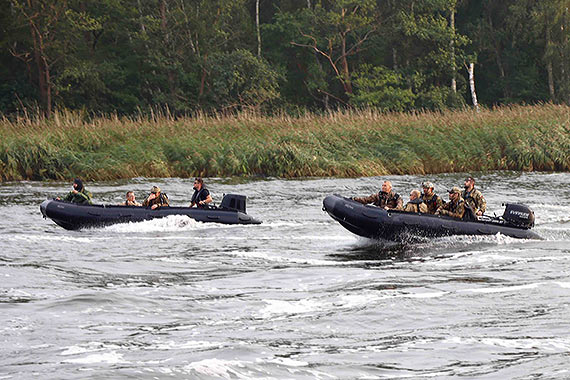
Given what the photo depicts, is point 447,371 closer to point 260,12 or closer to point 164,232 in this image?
point 164,232

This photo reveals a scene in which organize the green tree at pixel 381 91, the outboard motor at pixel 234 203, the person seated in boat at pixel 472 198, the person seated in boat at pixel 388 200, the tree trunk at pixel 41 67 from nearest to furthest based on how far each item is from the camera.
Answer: the person seated in boat at pixel 388 200 < the person seated in boat at pixel 472 198 < the outboard motor at pixel 234 203 < the tree trunk at pixel 41 67 < the green tree at pixel 381 91

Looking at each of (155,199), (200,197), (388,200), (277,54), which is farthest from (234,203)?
(277,54)

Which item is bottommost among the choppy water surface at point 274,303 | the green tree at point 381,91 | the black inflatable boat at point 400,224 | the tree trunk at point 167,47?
the choppy water surface at point 274,303

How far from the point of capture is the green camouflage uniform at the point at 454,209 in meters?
18.2

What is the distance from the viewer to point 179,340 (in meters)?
10.7

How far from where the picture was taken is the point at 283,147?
2981 cm

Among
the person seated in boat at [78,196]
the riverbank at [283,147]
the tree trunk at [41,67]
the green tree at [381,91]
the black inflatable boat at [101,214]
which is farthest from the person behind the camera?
the green tree at [381,91]

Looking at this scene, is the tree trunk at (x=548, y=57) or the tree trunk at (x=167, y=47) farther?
the tree trunk at (x=548, y=57)

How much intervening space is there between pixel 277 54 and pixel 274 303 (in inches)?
1756

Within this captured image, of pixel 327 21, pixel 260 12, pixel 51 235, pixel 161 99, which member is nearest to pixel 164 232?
pixel 51 235

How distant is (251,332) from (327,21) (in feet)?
139

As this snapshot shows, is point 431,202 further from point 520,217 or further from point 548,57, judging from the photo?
point 548,57

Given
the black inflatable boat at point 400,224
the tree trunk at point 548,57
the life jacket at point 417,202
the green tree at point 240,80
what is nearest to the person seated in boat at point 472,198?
the black inflatable boat at point 400,224

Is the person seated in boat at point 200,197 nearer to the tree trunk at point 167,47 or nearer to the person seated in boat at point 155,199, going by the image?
the person seated in boat at point 155,199
